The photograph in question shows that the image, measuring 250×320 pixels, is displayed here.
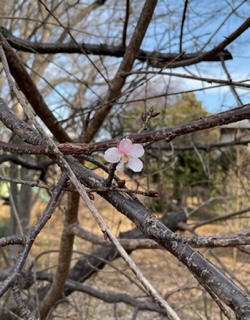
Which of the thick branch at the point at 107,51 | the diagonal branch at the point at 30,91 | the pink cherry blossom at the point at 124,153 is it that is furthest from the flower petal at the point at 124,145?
the thick branch at the point at 107,51

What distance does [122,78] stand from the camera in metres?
1.30

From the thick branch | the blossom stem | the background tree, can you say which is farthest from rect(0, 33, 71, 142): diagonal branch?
the blossom stem

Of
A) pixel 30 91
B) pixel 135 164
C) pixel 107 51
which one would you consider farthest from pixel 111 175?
pixel 107 51

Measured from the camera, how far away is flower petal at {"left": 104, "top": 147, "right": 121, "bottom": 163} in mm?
425

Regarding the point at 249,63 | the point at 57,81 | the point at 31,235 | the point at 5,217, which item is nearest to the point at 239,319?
the point at 31,235

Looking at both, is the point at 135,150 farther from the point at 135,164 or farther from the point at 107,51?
the point at 107,51

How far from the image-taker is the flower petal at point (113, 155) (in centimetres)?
42

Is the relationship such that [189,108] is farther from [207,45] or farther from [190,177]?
[207,45]

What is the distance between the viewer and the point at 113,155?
426 millimetres

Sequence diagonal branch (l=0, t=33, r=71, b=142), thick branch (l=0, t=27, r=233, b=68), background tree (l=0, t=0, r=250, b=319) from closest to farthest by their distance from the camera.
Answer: background tree (l=0, t=0, r=250, b=319) → diagonal branch (l=0, t=33, r=71, b=142) → thick branch (l=0, t=27, r=233, b=68)

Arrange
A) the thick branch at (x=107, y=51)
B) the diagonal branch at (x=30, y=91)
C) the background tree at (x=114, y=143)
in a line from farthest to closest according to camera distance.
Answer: the thick branch at (x=107, y=51) → the diagonal branch at (x=30, y=91) → the background tree at (x=114, y=143)

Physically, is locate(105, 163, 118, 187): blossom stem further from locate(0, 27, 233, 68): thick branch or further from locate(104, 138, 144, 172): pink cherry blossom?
locate(0, 27, 233, 68): thick branch

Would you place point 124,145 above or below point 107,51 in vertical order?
below

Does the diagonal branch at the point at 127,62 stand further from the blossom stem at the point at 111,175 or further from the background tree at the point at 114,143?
the blossom stem at the point at 111,175
